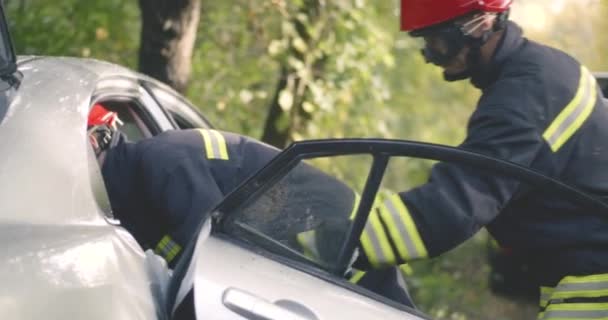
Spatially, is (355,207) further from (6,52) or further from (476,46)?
(6,52)

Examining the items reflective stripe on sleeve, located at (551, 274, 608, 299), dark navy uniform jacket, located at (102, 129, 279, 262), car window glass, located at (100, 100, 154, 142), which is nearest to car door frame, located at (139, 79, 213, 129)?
car window glass, located at (100, 100, 154, 142)

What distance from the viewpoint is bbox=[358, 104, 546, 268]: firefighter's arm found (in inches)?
103

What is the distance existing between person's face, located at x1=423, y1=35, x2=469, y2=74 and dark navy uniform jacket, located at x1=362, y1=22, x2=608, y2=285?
59mm

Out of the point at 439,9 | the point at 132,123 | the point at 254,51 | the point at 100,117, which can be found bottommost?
the point at 254,51

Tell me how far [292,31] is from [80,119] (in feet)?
12.7

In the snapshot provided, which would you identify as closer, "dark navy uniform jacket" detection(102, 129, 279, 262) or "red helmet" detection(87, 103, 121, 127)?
"dark navy uniform jacket" detection(102, 129, 279, 262)

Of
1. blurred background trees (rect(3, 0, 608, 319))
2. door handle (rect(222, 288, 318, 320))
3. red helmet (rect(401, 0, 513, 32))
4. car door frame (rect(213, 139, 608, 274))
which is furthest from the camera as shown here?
blurred background trees (rect(3, 0, 608, 319))

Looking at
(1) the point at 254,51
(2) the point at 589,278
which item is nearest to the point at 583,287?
(2) the point at 589,278

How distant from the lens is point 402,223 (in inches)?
105

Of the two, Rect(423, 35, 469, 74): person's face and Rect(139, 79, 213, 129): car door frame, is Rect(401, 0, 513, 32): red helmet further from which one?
Rect(139, 79, 213, 129): car door frame

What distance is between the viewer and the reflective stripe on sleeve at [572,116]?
2.87 metres

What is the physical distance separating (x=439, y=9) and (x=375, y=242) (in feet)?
2.76

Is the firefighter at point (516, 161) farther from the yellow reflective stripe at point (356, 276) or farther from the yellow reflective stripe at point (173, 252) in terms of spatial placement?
the yellow reflective stripe at point (173, 252)

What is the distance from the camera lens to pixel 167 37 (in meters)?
5.62
